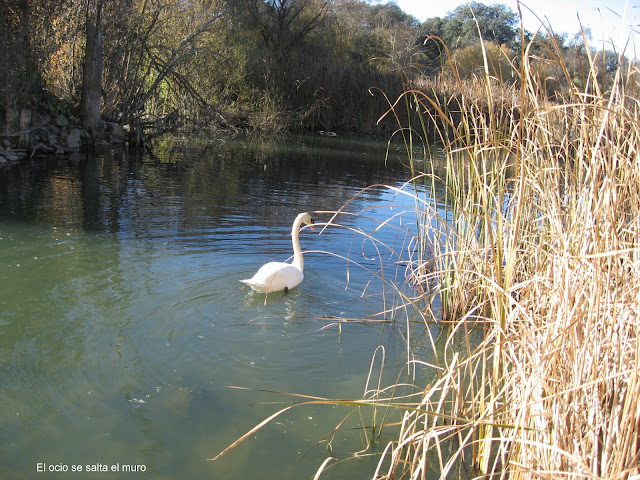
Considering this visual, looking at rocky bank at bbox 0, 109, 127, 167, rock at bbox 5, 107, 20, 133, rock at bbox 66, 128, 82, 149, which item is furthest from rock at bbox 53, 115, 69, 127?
rock at bbox 5, 107, 20, 133

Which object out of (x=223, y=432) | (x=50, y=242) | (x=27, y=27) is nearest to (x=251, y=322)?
(x=223, y=432)

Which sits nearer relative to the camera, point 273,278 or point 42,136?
point 273,278

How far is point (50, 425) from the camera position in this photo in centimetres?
305

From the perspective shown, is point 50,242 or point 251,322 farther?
point 50,242

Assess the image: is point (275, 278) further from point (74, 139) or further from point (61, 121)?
point (61, 121)

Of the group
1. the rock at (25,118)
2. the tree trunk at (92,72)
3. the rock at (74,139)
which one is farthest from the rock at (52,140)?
the tree trunk at (92,72)

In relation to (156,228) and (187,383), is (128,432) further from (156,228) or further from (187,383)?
(156,228)

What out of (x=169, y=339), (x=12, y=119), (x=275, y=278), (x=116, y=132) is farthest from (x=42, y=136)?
(x=169, y=339)

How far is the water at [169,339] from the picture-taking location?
295 centimetres

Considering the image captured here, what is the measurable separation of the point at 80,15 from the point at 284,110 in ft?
33.1

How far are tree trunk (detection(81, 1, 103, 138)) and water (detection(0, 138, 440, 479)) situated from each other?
5.49 meters

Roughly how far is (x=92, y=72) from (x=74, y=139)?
1.60 meters

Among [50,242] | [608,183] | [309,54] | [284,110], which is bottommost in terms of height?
[50,242]

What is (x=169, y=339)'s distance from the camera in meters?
4.11
